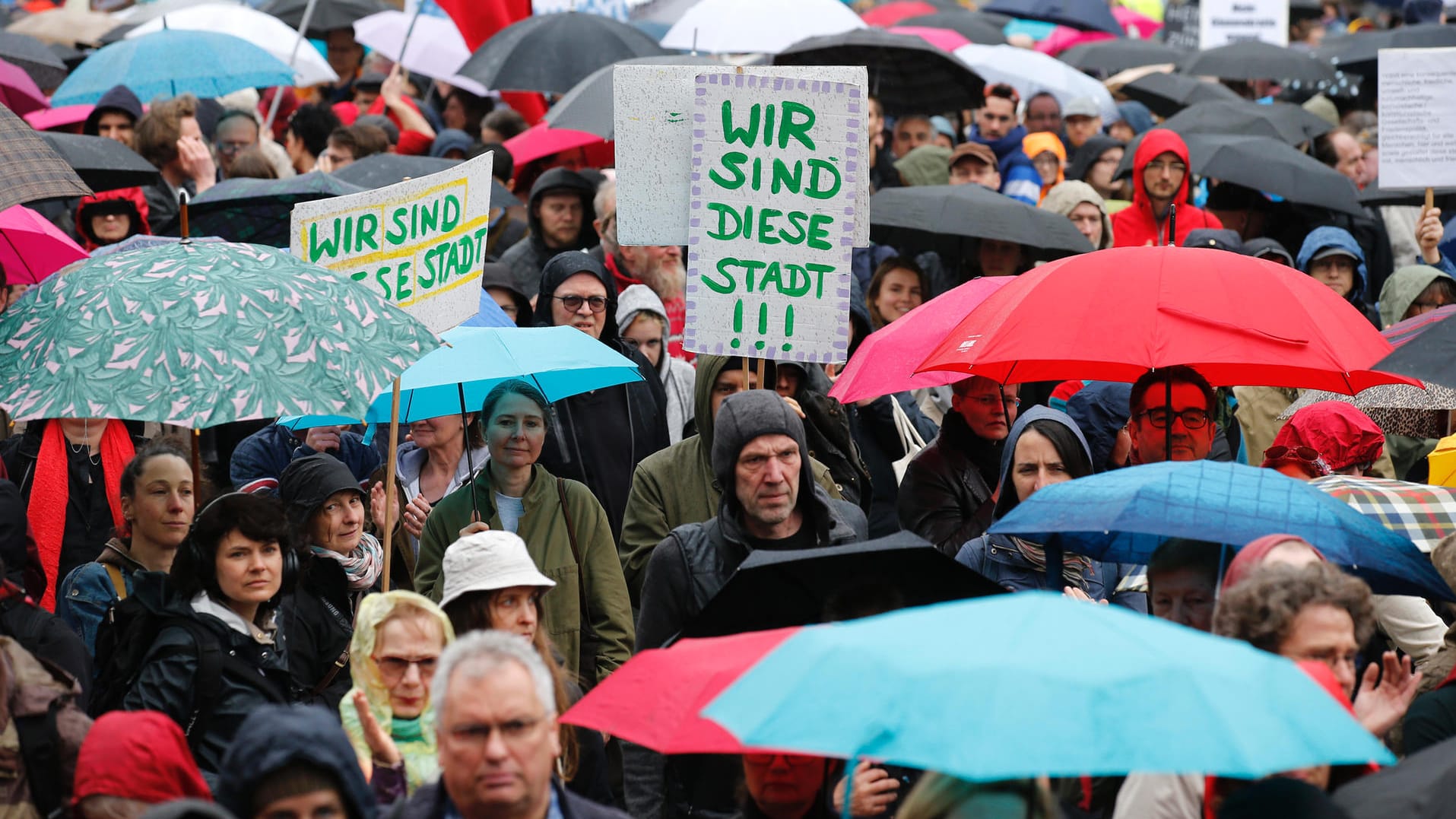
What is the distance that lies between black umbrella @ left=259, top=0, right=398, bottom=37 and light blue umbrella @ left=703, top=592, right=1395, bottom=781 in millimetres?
13913

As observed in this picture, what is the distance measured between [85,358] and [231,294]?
418 millimetres

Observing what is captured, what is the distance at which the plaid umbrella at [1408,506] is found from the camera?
5.80m

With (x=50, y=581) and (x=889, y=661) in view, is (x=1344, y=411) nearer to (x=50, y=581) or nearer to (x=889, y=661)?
(x=889, y=661)

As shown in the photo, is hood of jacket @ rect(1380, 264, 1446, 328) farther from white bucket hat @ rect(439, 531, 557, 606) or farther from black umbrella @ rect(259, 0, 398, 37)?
black umbrella @ rect(259, 0, 398, 37)

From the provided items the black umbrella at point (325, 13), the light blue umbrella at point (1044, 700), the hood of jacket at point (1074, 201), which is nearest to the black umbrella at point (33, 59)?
the black umbrella at point (325, 13)

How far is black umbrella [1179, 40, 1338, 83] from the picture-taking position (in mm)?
15508

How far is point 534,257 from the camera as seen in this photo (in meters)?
10.2

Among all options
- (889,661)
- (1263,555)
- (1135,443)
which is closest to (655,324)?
(1135,443)

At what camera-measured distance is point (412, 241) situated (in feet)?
21.5

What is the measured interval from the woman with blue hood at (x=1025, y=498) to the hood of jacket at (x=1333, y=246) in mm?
4257

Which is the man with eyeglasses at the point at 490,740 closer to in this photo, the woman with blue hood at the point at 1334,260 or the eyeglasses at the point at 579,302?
the eyeglasses at the point at 579,302

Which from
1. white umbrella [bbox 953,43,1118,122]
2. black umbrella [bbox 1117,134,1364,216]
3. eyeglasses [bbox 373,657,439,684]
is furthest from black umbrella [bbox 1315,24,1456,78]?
eyeglasses [bbox 373,657,439,684]

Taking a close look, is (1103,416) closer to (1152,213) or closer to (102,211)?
(1152,213)

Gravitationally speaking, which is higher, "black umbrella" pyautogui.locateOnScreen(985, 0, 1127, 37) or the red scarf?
"black umbrella" pyautogui.locateOnScreen(985, 0, 1127, 37)
